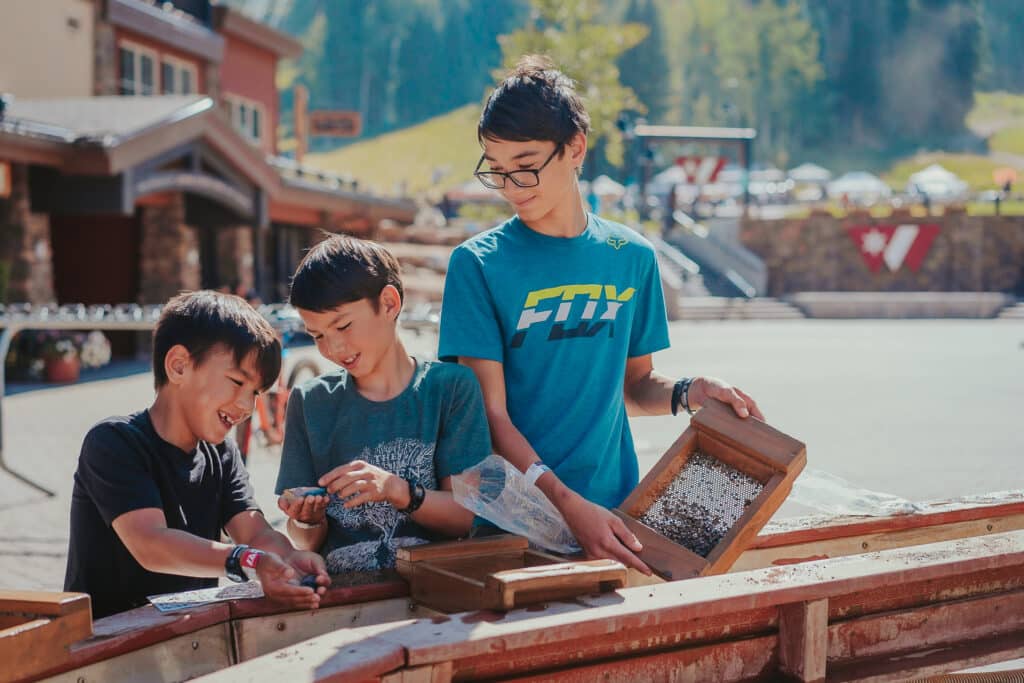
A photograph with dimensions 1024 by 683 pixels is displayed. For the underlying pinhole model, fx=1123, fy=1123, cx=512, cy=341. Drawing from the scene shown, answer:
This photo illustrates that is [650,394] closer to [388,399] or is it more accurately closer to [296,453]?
[388,399]

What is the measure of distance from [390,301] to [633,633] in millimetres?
1022

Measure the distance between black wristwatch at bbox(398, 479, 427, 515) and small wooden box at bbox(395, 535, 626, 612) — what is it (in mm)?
108

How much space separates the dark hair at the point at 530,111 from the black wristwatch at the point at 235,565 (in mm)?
1094

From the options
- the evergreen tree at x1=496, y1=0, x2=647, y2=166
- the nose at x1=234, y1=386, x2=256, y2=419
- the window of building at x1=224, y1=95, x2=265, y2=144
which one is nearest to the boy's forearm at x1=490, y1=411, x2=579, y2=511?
the nose at x1=234, y1=386, x2=256, y2=419

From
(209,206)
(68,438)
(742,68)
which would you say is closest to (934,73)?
(742,68)

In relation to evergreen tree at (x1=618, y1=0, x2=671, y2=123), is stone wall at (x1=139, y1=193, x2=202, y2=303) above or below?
below

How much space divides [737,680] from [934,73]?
102520 mm

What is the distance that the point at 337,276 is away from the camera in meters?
2.57

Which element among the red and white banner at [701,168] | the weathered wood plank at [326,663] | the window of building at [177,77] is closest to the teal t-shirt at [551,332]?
the weathered wood plank at [326,663]

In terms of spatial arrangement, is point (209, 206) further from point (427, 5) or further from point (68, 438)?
point (427, 5)

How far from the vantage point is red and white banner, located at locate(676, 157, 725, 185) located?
42188 millimetres

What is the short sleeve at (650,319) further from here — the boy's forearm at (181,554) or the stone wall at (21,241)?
the stone wall at (21,241)

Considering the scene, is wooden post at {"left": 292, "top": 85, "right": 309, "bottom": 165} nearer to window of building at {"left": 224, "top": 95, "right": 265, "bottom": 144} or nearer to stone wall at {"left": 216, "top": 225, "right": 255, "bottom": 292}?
window of building at {"left": 224, "top": 95, "right": 265, "bottom": 144}

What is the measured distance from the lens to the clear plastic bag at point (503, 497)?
2467mm
